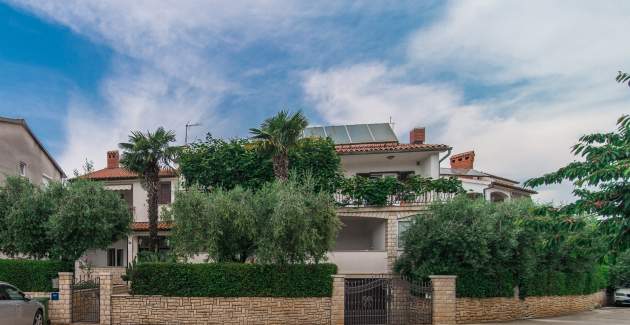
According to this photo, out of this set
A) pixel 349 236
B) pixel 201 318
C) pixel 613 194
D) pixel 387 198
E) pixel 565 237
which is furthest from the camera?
pixel 349 236

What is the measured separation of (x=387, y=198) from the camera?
20.8m

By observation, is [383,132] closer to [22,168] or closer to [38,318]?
[38,318]

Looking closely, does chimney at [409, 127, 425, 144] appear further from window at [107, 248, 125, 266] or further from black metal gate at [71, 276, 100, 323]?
window at [107, 248, 125, 266]

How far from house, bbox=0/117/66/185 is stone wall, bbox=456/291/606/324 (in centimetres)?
1874

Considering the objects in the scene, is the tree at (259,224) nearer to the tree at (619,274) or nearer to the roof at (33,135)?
the roof at (33,135)

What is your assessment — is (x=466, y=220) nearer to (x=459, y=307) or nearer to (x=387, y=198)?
(x=459, y=307)

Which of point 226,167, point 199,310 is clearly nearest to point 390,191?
point 226,167

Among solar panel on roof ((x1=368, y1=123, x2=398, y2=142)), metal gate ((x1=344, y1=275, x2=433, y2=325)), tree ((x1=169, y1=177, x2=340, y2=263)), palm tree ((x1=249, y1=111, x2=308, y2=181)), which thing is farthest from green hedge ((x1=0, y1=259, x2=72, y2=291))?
solar panel on roof ((x1=368, y1=123, x2=398, y2=142))

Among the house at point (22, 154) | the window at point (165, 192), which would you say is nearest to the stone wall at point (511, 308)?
the window at point (165, 192)

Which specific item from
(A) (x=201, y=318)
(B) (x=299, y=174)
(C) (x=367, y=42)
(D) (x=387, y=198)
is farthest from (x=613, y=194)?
(B) (x=299, y=174)

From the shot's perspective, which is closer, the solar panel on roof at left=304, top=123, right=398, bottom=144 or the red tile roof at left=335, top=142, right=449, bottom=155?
the red tile roof at left=335, top=142, right=449, bottom=155

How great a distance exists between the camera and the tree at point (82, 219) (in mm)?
17312

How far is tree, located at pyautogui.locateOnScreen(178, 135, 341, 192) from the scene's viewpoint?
21.4 meters

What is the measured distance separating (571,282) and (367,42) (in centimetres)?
1428
